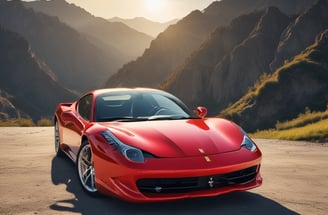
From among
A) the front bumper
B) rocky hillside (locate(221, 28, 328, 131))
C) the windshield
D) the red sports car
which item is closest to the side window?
the red sports car

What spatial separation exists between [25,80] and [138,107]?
570 feet

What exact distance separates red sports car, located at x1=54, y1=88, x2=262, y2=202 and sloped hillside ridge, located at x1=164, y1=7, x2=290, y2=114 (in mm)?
78417

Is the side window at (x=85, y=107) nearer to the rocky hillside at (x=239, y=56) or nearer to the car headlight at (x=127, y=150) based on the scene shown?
the car headlight at (x=127, y=150)

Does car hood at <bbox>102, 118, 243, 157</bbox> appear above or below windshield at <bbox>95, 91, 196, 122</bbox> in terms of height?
above

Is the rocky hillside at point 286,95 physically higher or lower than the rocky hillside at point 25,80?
higher

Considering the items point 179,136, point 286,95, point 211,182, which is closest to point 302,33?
point 286,95

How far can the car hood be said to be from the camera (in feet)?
17.0

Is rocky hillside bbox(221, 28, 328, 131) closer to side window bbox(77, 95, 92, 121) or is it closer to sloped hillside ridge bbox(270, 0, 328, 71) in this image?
sloped hillside ridge bbox(270, 0, 328, 71)

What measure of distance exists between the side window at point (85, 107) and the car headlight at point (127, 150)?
1418mm

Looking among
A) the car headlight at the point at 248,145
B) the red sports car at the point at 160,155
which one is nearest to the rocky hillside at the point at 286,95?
the red sports car at the point at 160,155

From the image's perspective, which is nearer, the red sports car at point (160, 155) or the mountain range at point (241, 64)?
the red sports car at point (160, 155)

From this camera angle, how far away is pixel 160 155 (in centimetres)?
502

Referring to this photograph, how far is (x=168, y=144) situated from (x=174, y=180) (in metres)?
0.49

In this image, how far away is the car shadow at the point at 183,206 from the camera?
496cm
